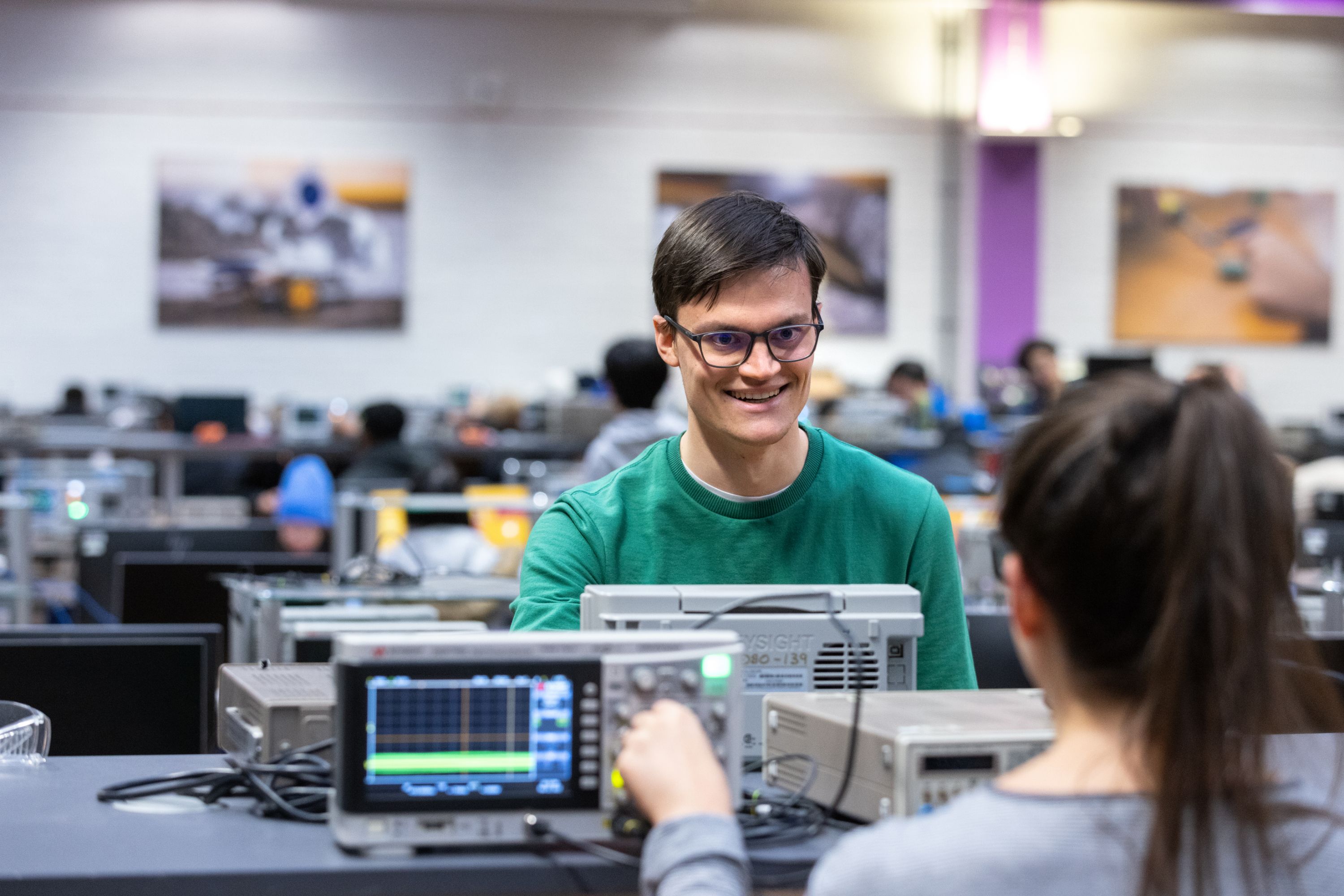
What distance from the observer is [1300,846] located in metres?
0.89

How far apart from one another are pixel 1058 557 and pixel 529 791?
0.47m

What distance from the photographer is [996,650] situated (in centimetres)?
276

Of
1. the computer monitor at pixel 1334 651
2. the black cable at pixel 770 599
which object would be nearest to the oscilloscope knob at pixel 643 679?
the black cable at pixel 770 599

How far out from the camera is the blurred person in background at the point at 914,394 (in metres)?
7.53

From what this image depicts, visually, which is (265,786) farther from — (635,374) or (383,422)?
(383,422)

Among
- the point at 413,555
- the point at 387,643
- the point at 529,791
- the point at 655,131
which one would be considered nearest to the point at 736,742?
the point at 529,791

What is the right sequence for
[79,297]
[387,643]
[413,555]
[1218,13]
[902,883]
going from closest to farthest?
[902,883]
[387,643]
[413,555]
[79,297]
[1218,13]

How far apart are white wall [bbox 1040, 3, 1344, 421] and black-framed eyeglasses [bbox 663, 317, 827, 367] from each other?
30.3 feet

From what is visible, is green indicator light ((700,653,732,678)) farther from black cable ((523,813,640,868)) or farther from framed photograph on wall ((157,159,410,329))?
framed photograph on wall ((157,159,410,329))

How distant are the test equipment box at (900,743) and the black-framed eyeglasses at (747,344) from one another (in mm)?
428

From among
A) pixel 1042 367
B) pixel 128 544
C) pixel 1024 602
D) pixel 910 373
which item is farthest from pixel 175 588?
pixel 1042 367

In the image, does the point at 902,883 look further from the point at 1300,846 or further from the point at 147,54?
the point at 147,54

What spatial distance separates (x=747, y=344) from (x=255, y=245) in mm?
8972

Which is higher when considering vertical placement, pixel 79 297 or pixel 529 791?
pixel 79 297
